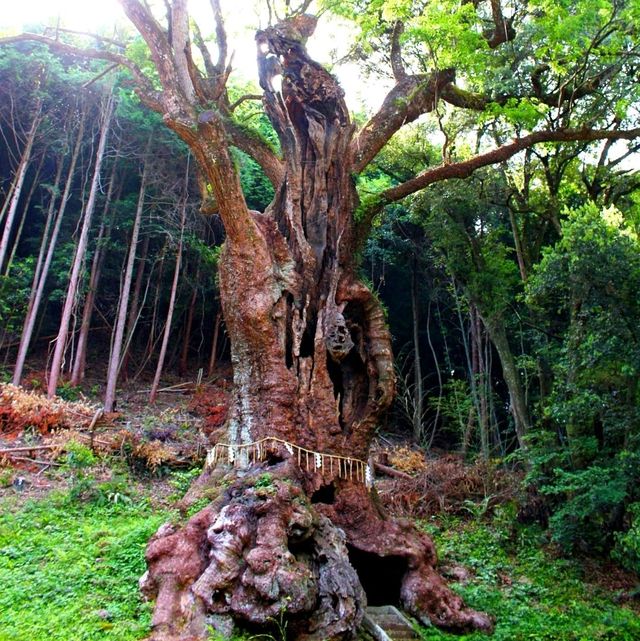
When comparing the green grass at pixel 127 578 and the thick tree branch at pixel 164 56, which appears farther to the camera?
the thick tree branch at pixel 164 56

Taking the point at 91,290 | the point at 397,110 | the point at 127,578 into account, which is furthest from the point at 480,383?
the point at 127,578

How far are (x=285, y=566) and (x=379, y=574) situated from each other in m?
2.11

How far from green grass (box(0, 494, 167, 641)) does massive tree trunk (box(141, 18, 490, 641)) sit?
36cm

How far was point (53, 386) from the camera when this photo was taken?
12.1m

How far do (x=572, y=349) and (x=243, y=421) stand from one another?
4.54 metres

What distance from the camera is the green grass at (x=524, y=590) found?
555 centimetres

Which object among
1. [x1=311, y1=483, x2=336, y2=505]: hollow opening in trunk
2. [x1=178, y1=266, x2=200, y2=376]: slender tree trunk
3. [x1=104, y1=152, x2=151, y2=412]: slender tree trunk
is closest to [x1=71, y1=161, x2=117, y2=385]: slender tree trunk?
[x1=104, y1=152, x2=151, y2=412]: slender tree trunk

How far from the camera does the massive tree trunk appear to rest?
13.6 ft

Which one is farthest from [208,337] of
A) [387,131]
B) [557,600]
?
[557,600]

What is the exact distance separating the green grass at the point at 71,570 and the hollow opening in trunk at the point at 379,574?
2081 mm

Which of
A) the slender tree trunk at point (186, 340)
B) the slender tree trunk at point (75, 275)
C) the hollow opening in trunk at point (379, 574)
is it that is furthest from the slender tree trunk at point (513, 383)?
the slender tree trunk at point (186, 340)

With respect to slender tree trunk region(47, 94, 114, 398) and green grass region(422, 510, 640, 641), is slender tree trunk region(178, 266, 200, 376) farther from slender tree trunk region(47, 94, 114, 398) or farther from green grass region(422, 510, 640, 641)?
green grass region(422, 510, 640, 641)

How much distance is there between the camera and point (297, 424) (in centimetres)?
603

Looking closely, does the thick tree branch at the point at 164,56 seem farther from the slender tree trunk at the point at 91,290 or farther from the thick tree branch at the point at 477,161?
the slender tree trunk at the point at 91,290
